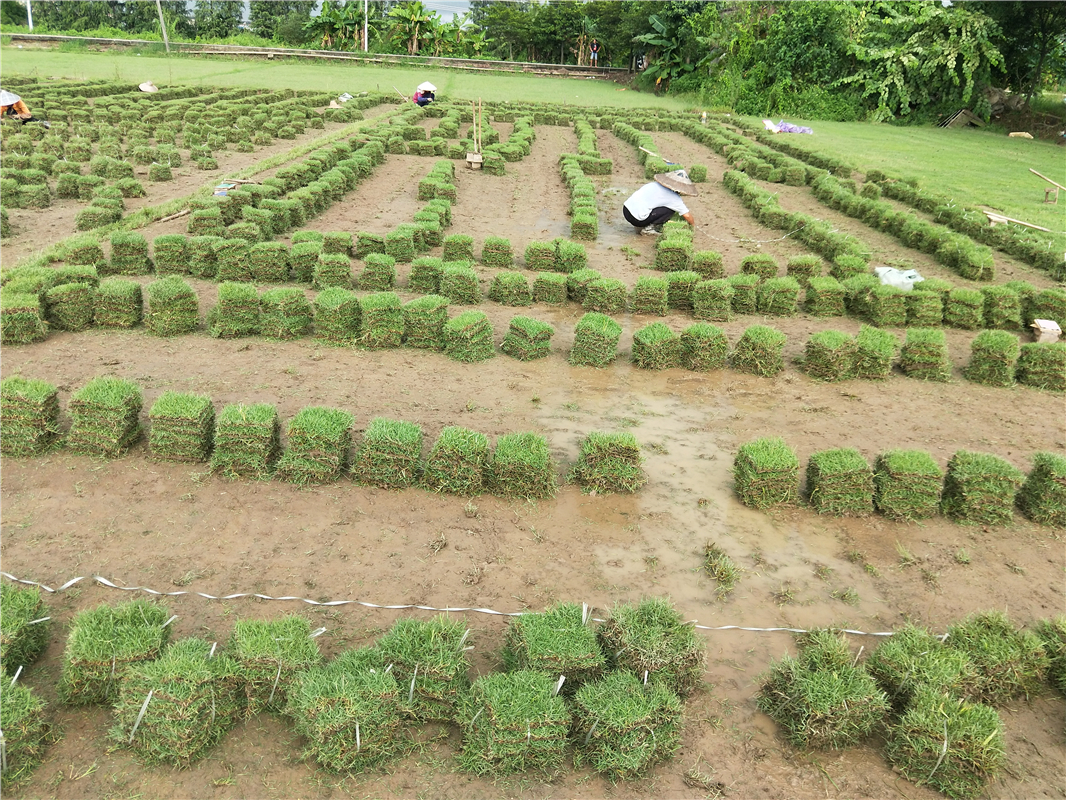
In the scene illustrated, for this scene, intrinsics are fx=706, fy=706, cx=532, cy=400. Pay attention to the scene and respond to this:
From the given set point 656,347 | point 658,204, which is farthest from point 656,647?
point 658,204

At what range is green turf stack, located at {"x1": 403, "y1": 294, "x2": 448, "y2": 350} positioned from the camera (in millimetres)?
11133

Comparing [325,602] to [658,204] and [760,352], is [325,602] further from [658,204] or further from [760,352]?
[658,204]

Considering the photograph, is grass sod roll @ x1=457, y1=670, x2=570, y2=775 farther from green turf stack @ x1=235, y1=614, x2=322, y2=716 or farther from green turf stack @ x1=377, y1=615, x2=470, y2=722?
green turf stack @ x1=235, y1=614, x2=322, y2=716

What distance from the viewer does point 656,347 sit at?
36.2 ft

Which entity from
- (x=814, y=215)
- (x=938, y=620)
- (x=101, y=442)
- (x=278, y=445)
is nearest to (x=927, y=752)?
(x=938, y=620)

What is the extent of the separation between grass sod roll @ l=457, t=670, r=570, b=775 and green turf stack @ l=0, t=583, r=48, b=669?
3.44m

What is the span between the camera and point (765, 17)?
44344 mm

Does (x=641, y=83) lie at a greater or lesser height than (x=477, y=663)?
greater

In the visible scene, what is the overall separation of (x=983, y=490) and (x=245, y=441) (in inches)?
330

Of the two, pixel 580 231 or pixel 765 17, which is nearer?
pixel 580 231

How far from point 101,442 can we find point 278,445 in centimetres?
196

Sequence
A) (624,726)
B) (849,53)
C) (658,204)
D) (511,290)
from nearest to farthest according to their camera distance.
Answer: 1. (624,726)
2. (511,290)
3. (658,204)
4. (849,53)

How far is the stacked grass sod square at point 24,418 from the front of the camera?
7.98m

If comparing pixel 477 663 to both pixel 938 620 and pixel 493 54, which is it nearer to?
pixel 938 620
